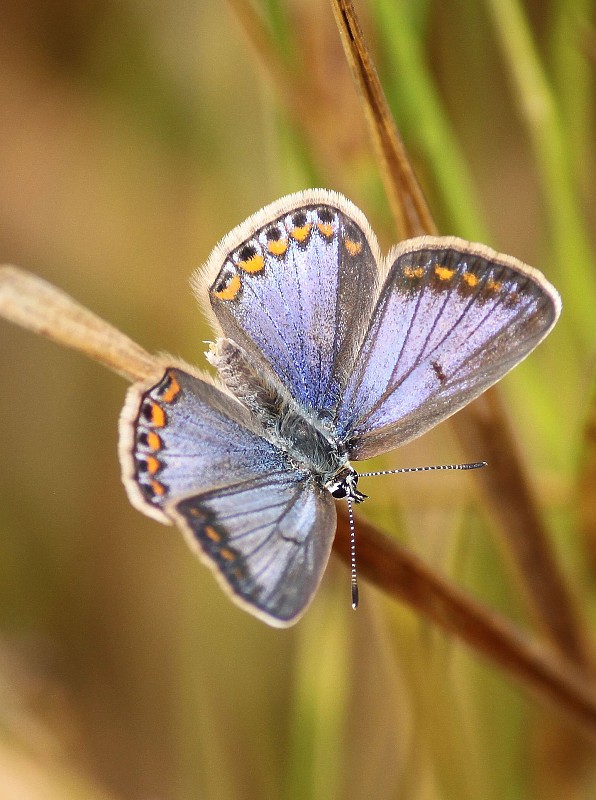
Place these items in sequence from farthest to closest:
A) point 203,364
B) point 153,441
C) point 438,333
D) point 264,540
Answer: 1. point 203,364
2. point 438,333
3. point 153,441
4. point 264,540

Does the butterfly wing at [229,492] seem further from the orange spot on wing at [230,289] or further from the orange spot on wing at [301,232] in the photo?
the orange spot on wing at [301,232]

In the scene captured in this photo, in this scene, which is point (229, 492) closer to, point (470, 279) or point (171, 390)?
point (171, 390)

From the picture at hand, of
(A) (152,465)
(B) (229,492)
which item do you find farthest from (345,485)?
(A) (152,465)

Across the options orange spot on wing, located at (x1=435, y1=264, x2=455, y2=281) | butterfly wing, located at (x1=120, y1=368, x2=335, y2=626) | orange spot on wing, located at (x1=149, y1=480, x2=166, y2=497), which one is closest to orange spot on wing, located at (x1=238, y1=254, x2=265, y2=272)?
butterfly wing, located at (x1=120, y1=368, x2=335, y2=626)

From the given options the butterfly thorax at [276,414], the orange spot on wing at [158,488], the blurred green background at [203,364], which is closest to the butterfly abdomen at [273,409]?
the butterfly thorax at [276,414]

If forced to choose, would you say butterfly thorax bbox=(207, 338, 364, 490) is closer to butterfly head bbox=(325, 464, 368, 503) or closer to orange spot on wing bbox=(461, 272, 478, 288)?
butterfly head bbox=(325, 464, 368, 503)
